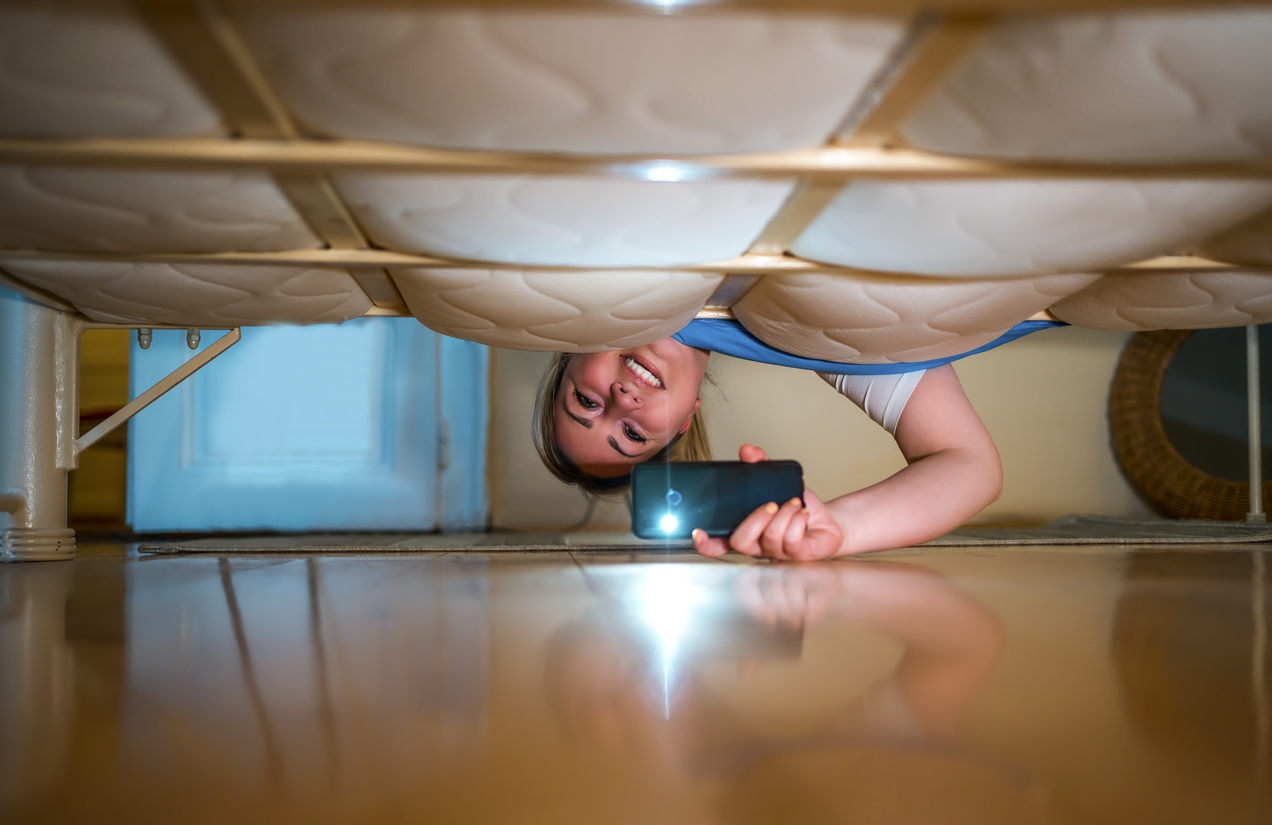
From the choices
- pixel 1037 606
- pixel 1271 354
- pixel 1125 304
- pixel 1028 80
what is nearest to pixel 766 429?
pixel 1271 354

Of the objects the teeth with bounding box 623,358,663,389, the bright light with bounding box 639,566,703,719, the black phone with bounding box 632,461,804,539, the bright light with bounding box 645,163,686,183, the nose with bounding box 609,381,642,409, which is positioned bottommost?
the bright light with bounding box 639,566,703,719

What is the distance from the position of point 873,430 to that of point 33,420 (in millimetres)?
1858

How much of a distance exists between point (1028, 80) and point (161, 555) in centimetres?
101

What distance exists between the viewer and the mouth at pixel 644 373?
107cm

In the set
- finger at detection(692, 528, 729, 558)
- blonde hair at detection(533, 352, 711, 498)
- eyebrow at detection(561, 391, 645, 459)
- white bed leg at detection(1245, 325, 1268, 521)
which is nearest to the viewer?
finger at detection(692, 528, 729, 558)

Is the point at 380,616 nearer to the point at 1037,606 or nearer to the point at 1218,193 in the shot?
the point at 1037,606

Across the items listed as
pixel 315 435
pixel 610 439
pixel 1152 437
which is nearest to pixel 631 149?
pixel 610 439

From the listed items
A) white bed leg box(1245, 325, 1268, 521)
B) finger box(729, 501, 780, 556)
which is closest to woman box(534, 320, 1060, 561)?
finger box(729, 501, 780, 556)

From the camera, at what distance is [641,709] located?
0.70 feet

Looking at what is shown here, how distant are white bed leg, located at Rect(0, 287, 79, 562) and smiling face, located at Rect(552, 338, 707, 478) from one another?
64cm

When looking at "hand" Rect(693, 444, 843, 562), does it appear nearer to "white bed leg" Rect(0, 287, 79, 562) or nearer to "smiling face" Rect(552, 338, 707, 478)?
"smiling face" Rect(552, 338, 707, 478)

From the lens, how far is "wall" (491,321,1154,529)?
198 cm

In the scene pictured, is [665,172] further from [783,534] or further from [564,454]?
[564,454]

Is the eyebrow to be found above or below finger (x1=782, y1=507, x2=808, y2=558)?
above
